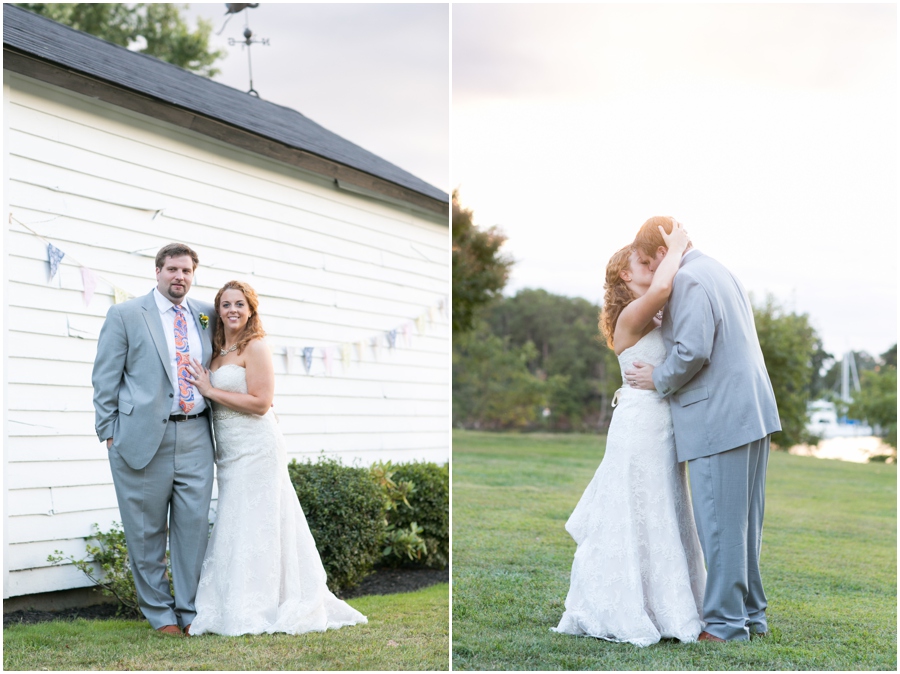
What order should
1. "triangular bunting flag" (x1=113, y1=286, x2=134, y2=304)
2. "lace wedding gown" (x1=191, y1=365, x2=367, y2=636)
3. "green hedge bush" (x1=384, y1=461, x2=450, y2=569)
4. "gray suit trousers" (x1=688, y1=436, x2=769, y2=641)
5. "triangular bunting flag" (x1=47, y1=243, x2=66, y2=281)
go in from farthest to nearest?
"green hedge bush" (x1=384, y1=461, x2=450, y2=569)
"triangular bunting flag" (x1=113, y1=286, x2=134, y2=304)
"triangular bunting flag" (x1=47, y1=243, x2=66, y2=281)
"lace wedding gown" (x1=191, y1=365, x2=367, y2=636)
"gray suit trousers" (x1=688, y1=436, x2=769, y2=641)

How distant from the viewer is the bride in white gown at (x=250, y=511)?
4109 mm

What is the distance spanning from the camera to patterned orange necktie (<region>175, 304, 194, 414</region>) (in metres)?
4.11

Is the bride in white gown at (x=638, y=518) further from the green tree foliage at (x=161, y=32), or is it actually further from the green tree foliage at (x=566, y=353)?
the green tree foliage at (x=161, y=32)

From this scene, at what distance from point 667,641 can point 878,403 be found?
16.0m

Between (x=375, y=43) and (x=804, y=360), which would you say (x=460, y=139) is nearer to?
(x=375, y=43)

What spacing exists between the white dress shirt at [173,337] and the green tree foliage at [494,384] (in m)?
11.5

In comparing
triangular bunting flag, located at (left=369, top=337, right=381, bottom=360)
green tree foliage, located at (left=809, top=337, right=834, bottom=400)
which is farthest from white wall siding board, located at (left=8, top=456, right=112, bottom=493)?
green tree foliage, located at (left=809, top=337, right=834, bottom=400)

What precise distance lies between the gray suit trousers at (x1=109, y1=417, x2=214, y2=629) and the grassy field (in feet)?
4.44

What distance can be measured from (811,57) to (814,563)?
459 cm

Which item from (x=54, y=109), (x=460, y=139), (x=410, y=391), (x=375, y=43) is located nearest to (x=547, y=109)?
(x=460, y=139)

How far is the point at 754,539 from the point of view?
361 centimetres

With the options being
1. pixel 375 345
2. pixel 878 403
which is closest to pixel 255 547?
pixel 375 345

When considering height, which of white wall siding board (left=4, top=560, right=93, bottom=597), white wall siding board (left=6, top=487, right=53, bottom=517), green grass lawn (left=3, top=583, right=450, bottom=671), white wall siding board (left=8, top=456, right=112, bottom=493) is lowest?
green grass lawn (left=3, top=583, right=450, bottom=671)

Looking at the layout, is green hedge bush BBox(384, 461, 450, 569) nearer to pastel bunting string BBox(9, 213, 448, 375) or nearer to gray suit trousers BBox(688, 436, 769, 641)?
pastel bunting string BBox(9, 213, 448, 375)
